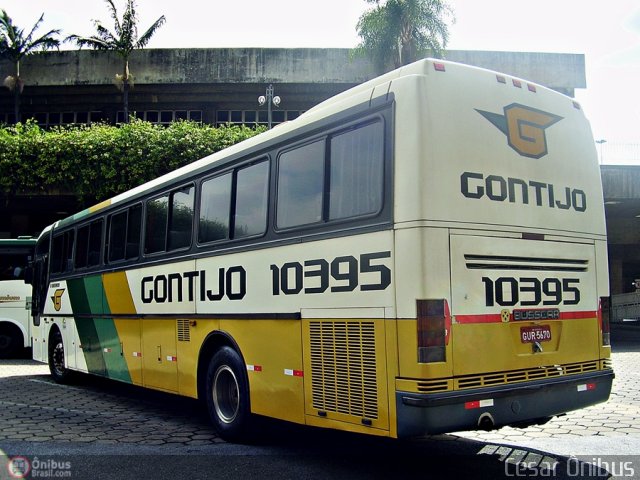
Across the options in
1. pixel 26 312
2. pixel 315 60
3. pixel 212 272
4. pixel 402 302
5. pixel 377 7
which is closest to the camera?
pixel 402 302

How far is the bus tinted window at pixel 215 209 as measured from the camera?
734 centimetres

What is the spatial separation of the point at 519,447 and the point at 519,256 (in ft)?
7.55

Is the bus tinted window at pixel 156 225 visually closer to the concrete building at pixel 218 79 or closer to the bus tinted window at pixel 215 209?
the bus tinted window at pixel 215 209

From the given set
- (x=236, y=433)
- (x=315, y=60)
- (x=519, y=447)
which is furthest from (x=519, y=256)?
(x=315, y=60)

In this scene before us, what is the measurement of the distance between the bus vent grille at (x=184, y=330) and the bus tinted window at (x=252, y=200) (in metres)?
1.50

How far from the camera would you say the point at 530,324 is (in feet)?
18.1

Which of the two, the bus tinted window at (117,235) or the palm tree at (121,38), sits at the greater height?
the palm tree at (121,38)

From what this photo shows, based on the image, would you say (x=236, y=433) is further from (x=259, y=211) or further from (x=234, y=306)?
(x=259, y=211)

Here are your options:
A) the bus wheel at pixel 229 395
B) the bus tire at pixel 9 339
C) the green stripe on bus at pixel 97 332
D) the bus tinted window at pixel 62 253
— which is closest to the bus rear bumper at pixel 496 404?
the bus wheel at pixel 229 395

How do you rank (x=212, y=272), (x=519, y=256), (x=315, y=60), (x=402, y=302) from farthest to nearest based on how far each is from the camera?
1. (x=315, y=60)
2. (x=212, y=272)
3. (x=519, y=256)
4. (x=402, y=302)

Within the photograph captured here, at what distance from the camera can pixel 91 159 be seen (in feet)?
76.6

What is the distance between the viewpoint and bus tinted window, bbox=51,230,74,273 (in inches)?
473

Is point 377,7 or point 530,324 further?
point 377,7

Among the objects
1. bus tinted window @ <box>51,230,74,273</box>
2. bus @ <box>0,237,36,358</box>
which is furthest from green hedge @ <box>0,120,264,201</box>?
bus tinted window @ <box>51,230,74,273</box>
